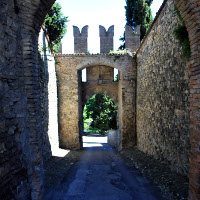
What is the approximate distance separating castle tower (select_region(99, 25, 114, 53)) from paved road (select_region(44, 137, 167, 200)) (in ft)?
22.1

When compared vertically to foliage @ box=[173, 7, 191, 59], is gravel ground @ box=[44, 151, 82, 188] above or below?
below

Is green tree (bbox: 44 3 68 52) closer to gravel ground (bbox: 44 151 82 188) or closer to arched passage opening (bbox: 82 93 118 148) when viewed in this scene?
gravel ground (bbox: 44 151 82 188)

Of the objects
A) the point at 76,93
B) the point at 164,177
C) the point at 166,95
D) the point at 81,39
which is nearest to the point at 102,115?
the point at 76,93

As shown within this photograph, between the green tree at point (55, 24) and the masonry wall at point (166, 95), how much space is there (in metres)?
4.47

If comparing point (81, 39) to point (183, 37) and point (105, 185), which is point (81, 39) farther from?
point (105, 185)

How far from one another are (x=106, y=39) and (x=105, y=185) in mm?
8225

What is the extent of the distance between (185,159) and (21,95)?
163 inches

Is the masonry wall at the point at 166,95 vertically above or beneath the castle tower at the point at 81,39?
beneath

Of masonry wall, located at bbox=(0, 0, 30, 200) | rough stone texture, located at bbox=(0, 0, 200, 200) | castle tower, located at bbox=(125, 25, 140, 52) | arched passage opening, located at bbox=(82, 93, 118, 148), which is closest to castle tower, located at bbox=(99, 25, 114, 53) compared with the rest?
castle tower, located at bbox=(125, 25, 140, 52)

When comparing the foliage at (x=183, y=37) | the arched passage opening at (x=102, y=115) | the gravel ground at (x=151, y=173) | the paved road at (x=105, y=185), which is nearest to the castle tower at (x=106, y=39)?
the gravel ground at (x=151, y=173)

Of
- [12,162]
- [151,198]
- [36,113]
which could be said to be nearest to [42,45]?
[36,113]

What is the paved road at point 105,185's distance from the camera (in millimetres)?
4368

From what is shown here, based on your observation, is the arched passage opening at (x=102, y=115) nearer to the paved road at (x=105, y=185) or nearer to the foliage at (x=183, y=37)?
the paved road at (x=105, y=185)

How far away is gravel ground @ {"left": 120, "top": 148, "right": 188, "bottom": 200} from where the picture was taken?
403 centimetres
